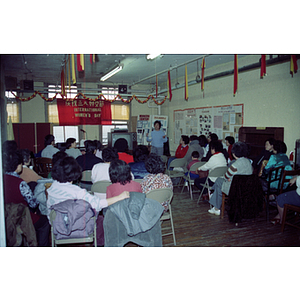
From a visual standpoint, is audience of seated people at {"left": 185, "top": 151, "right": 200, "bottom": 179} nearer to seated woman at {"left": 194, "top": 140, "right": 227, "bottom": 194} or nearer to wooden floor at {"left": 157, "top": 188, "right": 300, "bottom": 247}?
seated woman at {"left": 194, "top": 140, "right": 227, "bottom": 194}

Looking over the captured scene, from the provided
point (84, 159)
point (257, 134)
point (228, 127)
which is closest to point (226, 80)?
point (228, 127)

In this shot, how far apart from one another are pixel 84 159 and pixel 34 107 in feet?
23.0

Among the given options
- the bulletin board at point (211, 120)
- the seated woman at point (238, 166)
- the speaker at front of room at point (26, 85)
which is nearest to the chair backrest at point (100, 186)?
the seated woman at point (238, 166)

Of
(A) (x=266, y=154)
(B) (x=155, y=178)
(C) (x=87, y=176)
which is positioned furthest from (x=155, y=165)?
(A) (x=266, y=154)

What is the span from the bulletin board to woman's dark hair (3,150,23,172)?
536 cm

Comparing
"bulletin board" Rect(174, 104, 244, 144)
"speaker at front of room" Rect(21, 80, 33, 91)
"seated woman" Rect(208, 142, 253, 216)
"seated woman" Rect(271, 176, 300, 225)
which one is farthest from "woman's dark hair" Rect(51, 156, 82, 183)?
"speaker at front of room" Rect(21, 80, 33, 91)

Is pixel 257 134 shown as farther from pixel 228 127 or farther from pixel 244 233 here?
pixel 244 233

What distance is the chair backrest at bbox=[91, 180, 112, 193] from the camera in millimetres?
2928

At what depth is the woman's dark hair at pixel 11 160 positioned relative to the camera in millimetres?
2330

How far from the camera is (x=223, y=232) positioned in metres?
3.37

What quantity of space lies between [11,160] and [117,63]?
17.1 ft

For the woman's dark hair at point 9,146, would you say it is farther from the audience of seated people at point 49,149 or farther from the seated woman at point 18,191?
the audience of seated people at point 49,149

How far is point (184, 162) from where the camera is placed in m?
5.17

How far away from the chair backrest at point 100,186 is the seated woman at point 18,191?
639 mm
